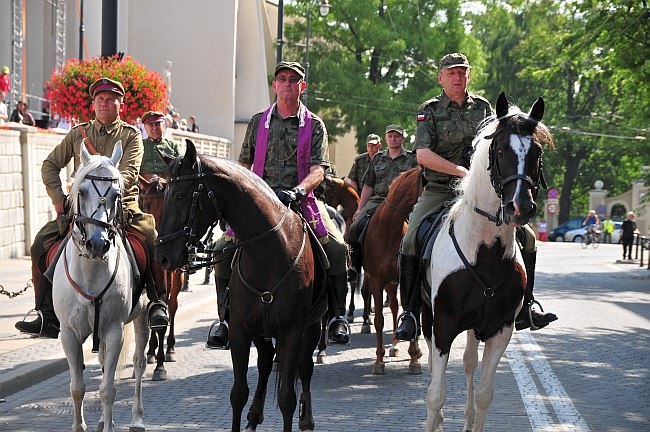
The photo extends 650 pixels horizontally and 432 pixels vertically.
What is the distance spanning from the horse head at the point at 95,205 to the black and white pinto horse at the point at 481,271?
2.41 m

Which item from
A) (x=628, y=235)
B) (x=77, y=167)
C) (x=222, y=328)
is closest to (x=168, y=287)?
(x=77, y=167)

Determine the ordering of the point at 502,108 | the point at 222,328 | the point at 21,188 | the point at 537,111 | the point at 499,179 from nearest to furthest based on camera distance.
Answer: the point at 499,179 → the point at 537,111 → the point at 502,108 → the point at 222,328 → the point at 21,188

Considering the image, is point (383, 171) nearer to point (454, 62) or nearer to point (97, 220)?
point (454, 62)

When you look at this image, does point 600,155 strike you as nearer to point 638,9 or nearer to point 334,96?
point 334,96

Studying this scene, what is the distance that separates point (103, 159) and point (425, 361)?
577 cm

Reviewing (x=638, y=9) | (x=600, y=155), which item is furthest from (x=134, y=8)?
(x=600, y=155)

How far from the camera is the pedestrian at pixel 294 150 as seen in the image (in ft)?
26.8

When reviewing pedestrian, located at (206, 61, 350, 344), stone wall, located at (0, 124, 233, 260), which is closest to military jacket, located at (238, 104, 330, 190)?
pedestrian, located at (206, 61, 350, 344)

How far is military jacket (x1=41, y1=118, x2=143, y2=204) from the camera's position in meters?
8.98

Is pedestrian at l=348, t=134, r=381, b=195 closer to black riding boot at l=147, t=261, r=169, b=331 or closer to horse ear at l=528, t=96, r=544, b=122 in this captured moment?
black riding boot at l=147, t=261, r=169, b=331

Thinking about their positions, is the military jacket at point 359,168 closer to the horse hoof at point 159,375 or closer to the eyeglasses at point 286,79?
the horse hoof at point 159,375

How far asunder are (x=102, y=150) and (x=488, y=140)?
354cm

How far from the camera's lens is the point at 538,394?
1027cm

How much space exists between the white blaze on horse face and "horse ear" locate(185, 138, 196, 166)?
6.81ft
